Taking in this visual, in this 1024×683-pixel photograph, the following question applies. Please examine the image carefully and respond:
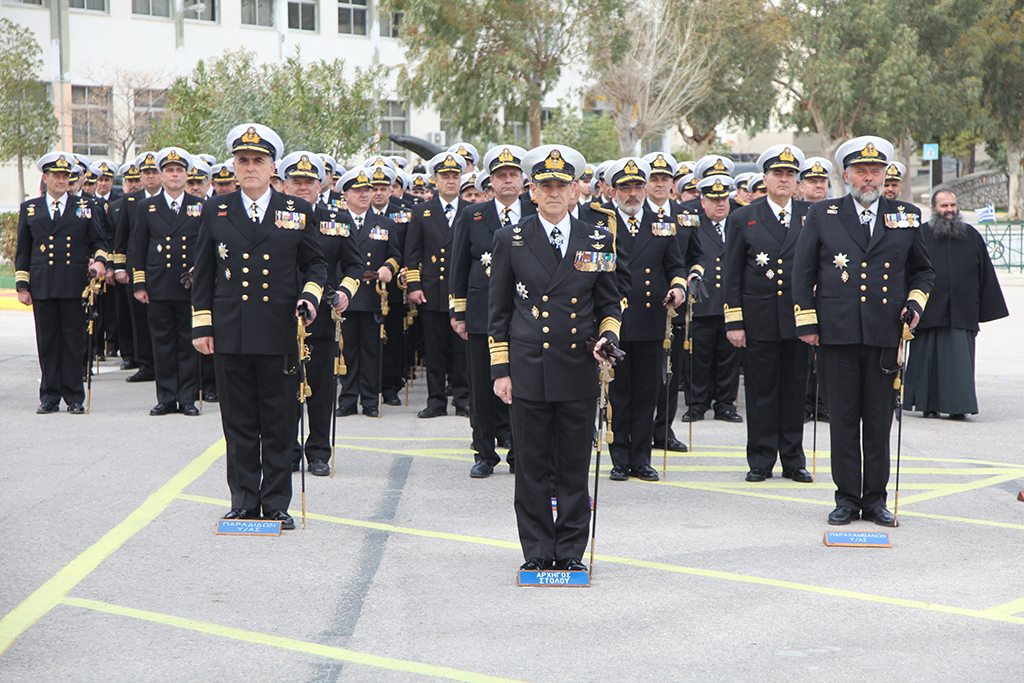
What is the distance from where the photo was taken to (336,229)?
307 inches

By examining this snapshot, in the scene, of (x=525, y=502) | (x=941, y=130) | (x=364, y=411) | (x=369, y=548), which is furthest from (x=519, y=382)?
(x=941, y=130)

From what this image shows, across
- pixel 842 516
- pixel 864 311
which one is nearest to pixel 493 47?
pixel 864 311

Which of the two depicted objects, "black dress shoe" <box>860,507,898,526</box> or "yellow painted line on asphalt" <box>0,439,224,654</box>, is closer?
"yellow painted line on asphalt" <box>0,439,224,654</box>

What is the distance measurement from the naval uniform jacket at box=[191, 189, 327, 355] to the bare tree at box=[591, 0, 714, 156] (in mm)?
29736

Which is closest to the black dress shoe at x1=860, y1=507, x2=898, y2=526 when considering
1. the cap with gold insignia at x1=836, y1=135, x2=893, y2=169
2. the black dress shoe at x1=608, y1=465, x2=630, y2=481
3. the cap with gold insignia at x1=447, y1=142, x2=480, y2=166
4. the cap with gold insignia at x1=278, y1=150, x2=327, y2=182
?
the black dress shoe at x1=608, y1=465, x2=630, y2=481

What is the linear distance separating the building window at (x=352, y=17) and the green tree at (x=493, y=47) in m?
15.2

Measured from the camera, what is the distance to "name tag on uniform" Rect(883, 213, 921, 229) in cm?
707

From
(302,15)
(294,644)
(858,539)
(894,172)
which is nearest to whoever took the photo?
(294,644)

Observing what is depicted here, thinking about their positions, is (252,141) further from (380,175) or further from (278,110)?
(278,110)

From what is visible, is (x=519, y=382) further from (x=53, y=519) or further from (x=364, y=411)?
(x=364, y=411)

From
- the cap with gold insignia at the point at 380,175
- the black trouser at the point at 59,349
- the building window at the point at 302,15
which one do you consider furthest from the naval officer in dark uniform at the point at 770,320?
the building window at the point at 302,15

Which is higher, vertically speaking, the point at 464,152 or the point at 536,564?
the point at 464,152

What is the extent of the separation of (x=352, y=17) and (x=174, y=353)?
123 feet

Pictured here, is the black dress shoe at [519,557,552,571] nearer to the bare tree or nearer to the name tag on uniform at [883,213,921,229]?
the name tag on uniform at [883,213,921,229]
